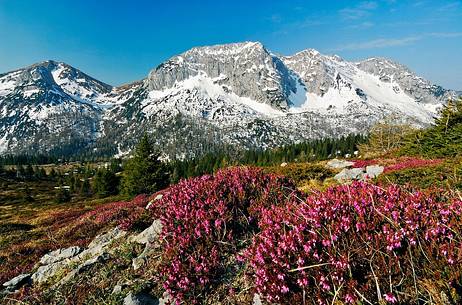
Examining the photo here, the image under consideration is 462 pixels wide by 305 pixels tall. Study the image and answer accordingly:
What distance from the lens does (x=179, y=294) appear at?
614cm

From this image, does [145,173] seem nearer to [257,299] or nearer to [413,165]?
[413,165]

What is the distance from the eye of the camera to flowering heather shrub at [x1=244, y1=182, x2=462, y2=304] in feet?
13.8

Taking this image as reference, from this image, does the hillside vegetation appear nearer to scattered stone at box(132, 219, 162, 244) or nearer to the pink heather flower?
the pink heather flower

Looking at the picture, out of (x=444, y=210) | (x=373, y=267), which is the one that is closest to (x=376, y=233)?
(x=373, y=267)

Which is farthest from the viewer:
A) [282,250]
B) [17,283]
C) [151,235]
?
[17,283]

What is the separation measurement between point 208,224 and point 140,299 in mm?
2070

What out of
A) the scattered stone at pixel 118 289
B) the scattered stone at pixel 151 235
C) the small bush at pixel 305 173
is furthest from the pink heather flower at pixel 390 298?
the small bush at pixel 305 173

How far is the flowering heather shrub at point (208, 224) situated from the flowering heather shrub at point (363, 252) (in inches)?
52.6

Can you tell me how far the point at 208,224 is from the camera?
734 centimetres

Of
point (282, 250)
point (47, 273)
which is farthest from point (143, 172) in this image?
point (282, 250)

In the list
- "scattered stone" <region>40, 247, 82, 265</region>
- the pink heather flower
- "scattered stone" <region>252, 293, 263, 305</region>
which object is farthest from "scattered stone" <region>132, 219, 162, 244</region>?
the pink heather flower

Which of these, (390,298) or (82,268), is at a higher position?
(390,298)

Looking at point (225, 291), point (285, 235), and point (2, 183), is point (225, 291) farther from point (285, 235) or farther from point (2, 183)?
point (2, 183)

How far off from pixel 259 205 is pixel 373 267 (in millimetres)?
4021
